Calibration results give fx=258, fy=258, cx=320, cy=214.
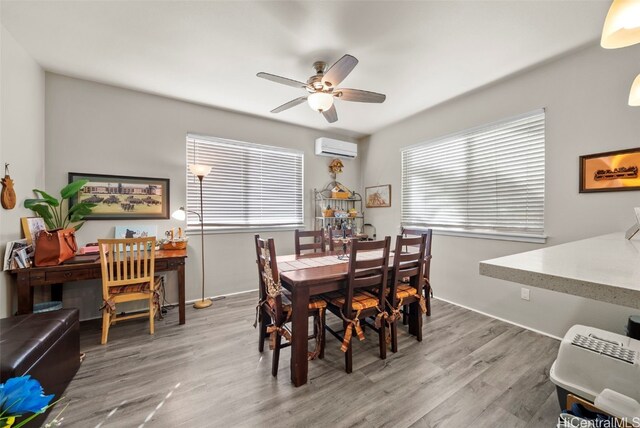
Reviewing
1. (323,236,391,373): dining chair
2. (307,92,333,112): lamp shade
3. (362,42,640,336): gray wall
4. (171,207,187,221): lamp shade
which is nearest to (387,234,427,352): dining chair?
(323,236,391,373): dining chair

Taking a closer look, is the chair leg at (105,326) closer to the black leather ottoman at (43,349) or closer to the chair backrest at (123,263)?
the chair backrest at (123,263)

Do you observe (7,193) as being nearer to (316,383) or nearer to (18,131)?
(18,131)

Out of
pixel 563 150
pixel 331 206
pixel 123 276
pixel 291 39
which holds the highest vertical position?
pixel 291 39

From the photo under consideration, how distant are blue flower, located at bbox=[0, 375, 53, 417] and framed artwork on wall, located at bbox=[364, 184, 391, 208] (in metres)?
4.29

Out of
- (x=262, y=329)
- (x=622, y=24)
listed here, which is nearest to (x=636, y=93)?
(x=622, y=24)

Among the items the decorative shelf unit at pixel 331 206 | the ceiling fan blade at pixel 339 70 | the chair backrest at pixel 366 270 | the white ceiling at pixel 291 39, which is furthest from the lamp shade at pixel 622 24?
the decorative shelf unit at pixel 331 206

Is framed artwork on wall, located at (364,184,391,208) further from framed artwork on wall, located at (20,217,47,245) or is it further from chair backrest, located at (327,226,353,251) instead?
framed artwork on wall, located at (20,217,47,245)

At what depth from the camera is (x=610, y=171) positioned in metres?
2.21

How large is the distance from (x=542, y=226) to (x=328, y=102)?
97.8 inches

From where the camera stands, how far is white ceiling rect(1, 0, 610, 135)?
186cm

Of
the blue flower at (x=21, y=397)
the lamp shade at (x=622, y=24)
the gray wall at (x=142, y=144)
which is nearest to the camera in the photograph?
the blue flower at (x=21, y=397)

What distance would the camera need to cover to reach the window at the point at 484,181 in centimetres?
271

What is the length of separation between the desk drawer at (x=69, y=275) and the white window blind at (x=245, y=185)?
1.22 m

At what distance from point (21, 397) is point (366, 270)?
72.2 inches
